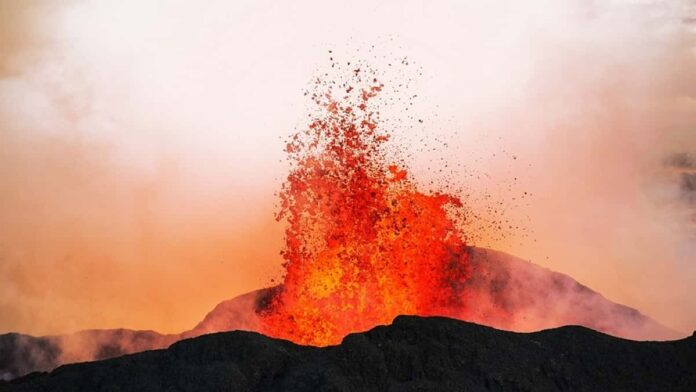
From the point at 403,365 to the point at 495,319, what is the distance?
14285 millimetres

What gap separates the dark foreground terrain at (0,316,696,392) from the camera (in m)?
19.0

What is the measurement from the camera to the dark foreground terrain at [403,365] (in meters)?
19.0

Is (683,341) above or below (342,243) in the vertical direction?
below

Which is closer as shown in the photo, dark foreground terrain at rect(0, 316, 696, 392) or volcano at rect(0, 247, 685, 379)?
dark foreground terrain at rect(0, 316, 696, 392)

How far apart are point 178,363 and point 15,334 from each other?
2379cm

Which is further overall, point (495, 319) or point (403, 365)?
point (495, 319)

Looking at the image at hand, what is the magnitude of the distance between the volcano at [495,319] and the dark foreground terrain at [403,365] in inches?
435

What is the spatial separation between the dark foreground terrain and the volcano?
11.1m

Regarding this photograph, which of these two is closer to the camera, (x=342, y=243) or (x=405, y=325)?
(x=405, y=325)

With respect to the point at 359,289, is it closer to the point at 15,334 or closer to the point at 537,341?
the point at 537,341

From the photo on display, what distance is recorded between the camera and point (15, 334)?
40.3 m

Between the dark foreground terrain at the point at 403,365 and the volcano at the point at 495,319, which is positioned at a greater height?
the volcano at the point at 495,319

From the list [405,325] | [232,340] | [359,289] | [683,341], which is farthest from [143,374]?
[683,341]

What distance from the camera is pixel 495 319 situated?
33.2 metres
